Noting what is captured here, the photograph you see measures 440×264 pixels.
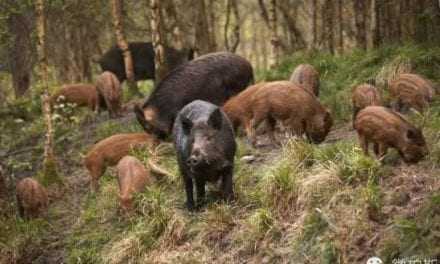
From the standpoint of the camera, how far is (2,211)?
11.8m

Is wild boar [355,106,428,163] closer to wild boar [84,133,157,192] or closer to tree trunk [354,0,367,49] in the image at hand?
wild boar [84,133,157,192]

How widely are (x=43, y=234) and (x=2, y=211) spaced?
3.36 ft

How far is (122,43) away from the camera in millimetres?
16078

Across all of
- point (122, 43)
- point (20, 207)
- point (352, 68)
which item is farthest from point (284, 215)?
point (122, 43)

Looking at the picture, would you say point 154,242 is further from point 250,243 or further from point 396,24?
point 396,24

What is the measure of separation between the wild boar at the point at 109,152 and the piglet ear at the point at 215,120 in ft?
9.40

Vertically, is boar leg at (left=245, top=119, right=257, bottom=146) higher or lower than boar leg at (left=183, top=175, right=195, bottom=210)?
higher

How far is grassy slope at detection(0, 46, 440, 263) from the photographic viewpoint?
288 inches

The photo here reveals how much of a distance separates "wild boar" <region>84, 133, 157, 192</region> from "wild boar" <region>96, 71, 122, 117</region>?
3295 millimetres

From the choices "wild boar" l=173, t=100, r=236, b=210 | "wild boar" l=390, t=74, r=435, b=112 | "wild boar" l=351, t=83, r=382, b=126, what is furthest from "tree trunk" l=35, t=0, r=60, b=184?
"wild boar" l=390, t=74, r=435, b=112

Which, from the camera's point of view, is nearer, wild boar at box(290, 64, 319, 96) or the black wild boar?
wild boar at box(290, 64, 319, 96)

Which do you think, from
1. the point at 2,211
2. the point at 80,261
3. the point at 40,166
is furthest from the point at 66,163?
the point at 80,261

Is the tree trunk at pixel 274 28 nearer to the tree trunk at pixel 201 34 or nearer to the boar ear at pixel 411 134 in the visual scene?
the tree trunk at pixel 201 34

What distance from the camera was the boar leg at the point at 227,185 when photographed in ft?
30.2
